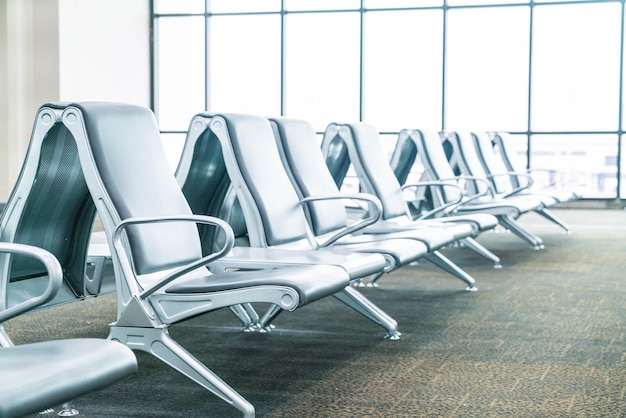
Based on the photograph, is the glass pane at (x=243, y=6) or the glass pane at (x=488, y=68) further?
the glass pane at (x=243, y=6)

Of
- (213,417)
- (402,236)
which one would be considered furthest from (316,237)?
(213,417)

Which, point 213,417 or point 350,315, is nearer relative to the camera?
point 213,417

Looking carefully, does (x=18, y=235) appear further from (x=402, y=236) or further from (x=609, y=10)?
(x=609, y=10)

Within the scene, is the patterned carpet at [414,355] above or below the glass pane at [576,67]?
below

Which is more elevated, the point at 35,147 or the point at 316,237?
the point at 35,147

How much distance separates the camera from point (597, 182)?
472 inches

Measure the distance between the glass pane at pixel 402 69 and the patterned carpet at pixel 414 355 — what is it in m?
6.41

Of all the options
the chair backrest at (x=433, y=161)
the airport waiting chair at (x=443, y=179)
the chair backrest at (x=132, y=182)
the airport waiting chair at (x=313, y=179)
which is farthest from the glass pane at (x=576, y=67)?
the chair backrest at (x=132, y=182)

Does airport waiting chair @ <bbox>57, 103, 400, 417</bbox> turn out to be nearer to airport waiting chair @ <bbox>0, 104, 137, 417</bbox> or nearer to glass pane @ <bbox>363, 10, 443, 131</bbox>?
airport waiting chair @ <bbox>0, 104, 137, 417</bbox>

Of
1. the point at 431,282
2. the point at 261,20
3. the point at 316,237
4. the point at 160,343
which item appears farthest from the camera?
the point at 261,20

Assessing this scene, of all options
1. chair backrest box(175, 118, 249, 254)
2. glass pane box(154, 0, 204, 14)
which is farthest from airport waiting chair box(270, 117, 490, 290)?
glass pane box(154, 0, 204, 14)

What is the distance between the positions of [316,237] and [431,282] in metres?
1.53

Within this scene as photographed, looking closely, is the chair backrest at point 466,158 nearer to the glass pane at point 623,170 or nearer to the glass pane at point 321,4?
the glass pane at point 623,170

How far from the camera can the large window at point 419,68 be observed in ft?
36.3
